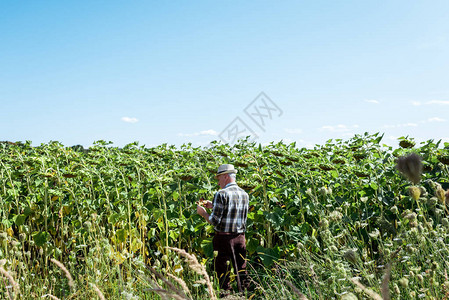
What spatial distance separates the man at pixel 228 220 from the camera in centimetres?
508

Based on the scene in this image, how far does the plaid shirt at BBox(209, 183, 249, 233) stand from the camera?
5.07 m

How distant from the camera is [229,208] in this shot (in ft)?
16.6

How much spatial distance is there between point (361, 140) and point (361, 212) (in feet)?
3.66

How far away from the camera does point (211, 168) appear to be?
5859mm

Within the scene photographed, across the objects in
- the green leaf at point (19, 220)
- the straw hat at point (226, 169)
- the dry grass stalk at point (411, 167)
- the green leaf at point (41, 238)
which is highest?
the dry grass stalk at point (411, 167)

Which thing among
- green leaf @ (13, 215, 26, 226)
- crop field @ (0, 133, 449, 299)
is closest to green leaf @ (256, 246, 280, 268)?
crop field @ (0, 133, 449, 299)

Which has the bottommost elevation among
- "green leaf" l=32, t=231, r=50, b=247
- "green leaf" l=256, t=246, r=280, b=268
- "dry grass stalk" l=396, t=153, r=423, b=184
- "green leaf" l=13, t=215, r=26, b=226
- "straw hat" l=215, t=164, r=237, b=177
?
"green leaf" l=256, t=246, r=280, b=268

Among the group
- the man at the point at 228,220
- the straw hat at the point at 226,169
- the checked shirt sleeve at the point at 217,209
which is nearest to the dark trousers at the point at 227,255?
the man at the point at 228,220

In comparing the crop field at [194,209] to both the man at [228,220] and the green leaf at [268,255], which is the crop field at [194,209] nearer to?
the green leaf at [268,255]

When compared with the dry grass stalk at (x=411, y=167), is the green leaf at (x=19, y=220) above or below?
below

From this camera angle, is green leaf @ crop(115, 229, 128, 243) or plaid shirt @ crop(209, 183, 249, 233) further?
green leaf @ crop(115, 229, 128, 243)

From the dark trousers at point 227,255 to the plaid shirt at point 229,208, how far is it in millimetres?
109

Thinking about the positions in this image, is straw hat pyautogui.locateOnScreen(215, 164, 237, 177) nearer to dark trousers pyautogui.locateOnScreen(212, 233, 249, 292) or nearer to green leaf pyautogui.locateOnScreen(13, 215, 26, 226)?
dark trousers pyautogui.locateOnScreen(212, 233, 249, 292)

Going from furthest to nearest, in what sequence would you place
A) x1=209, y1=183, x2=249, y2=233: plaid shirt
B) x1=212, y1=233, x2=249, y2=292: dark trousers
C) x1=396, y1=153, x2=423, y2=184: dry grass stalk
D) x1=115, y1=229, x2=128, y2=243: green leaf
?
x1=115, y1=229, x2=128, y2=243: green leaf, x1=212, y1=233, x2=249, y2=292: dark trousers, x1=209, y1=183, x2=249, y2=233: plaid shirt, x1=396, y1=153, x2=423, y2=184: dry grass stalk
